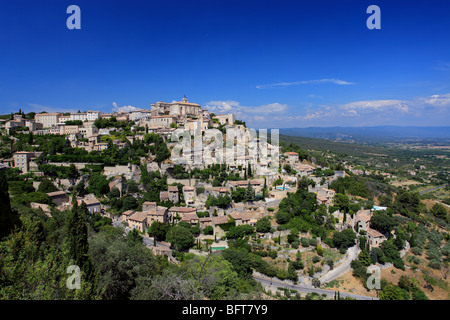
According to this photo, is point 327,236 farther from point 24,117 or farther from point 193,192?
point 24,117

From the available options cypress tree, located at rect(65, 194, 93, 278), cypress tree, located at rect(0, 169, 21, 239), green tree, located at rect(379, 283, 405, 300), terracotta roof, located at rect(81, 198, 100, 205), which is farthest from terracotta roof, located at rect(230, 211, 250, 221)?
cypress tree, located at rect(0, 169, 21, 239)

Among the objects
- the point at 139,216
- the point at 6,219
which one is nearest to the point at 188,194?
the point at 139,216

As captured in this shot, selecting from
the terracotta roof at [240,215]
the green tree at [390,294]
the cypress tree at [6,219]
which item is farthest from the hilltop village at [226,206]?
the cypress tree at [6,219]

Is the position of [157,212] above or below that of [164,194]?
below

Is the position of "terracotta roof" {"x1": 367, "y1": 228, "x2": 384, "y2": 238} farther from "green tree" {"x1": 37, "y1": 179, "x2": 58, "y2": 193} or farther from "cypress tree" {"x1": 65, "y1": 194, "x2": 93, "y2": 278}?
"green tree" {"x1": 37, "y1": 179, "x2": 58, "y2": 193}

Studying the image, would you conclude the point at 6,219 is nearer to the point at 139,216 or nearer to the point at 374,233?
the point at 139,216

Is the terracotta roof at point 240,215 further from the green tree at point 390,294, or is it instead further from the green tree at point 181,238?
the green tree at point 390,294
